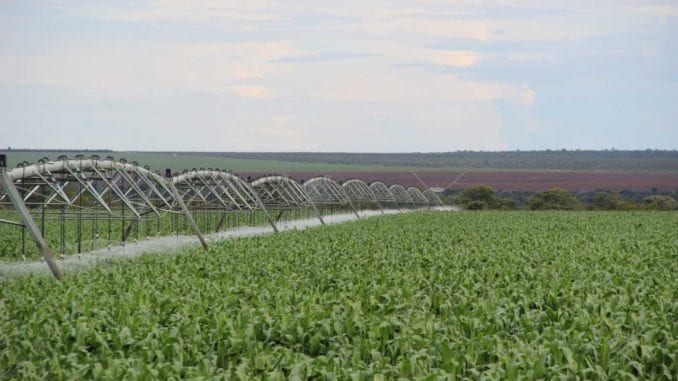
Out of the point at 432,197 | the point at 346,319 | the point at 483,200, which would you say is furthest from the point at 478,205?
the point at 346,319

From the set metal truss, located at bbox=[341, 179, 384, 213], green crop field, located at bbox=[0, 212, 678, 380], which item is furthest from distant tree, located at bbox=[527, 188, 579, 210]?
green crop field, located at bbox=[0, 212, 678, 380]

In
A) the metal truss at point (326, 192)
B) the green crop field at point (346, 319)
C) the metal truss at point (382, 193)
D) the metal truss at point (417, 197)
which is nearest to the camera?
the green crop field at point (346, 319)

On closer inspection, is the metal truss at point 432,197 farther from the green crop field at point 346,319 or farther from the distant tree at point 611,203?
the green crop field at point 346,319

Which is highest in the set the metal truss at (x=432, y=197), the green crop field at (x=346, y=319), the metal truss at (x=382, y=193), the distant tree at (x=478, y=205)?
the green crop field at (x=346, y=319)

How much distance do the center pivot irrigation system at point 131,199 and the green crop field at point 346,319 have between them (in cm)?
205

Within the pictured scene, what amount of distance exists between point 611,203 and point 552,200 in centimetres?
497

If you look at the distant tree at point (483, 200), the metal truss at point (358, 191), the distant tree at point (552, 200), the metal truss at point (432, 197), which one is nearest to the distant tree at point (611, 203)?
the distant tree at point (552, 200)

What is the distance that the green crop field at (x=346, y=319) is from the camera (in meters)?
9.16

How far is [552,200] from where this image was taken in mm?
84812

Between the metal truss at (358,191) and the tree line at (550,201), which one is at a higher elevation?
the metal truss at (358,191)

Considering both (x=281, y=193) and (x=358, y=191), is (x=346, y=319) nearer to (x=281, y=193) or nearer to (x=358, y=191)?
(x=281, y=193)

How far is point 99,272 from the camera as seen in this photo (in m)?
17.6

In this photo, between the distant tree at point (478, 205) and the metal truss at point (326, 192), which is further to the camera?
the distant tree at point (478, 205)

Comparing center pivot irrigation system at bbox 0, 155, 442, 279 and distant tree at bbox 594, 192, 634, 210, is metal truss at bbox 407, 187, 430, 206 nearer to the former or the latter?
center pivot irrigation system at bbox 0, 155, 442, 279
